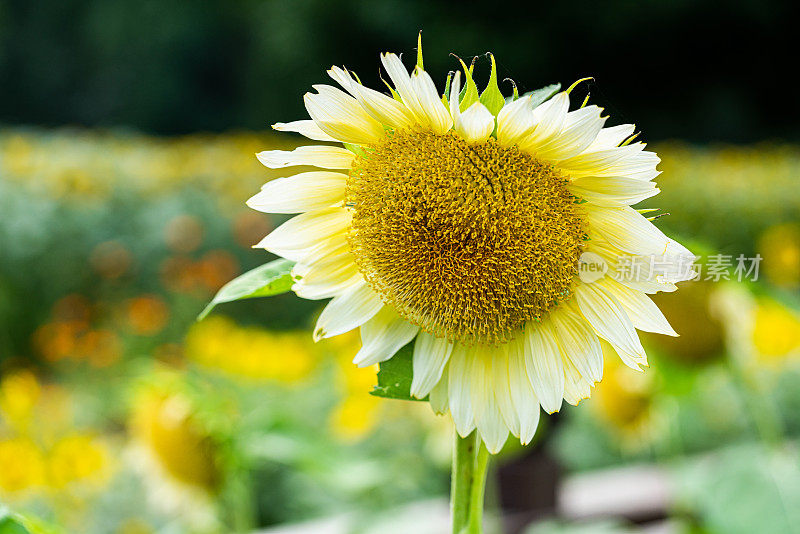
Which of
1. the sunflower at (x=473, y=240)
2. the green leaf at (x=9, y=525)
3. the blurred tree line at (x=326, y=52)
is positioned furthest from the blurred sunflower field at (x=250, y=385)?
the blurred tree line at (x=326, y=52)

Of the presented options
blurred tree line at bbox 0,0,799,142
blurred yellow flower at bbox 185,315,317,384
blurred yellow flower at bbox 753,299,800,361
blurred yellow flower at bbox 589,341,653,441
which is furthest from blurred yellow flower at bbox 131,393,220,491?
blurred tree line at bbox 0,0,799,142

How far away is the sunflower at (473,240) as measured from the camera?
1.12 feet

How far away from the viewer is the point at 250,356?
254cm

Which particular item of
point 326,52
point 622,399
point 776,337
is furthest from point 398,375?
point 326,52

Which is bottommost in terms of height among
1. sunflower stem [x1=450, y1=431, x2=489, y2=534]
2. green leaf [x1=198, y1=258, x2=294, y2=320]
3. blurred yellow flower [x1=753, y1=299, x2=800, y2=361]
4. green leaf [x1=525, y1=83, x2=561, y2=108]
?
sunflower stem [x1=450, y1=431, x2=489, y2=534]

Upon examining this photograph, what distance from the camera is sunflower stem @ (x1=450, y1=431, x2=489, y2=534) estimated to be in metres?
0.37

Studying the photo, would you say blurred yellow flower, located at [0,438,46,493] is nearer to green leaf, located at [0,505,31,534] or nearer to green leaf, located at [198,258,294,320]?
green leaf, located at [0,505,31,534]

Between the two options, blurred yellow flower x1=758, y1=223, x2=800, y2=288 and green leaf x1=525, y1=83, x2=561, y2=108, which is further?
blurred yellow flower x1=758, y1=223, x2=800, y2=288

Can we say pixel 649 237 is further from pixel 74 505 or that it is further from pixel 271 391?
pixel 271 391

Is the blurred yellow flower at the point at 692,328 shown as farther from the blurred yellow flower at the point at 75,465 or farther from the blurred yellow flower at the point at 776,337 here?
the blurred yellow flower at the point at 776,337

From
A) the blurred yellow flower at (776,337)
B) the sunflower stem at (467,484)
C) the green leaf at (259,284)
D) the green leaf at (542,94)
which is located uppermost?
the blurred yellow flower at (776,337)

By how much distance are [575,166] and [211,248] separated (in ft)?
11.3

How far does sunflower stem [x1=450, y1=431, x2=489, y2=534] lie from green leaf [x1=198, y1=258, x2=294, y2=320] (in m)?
0.12

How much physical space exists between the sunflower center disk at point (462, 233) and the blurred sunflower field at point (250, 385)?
0.12m
